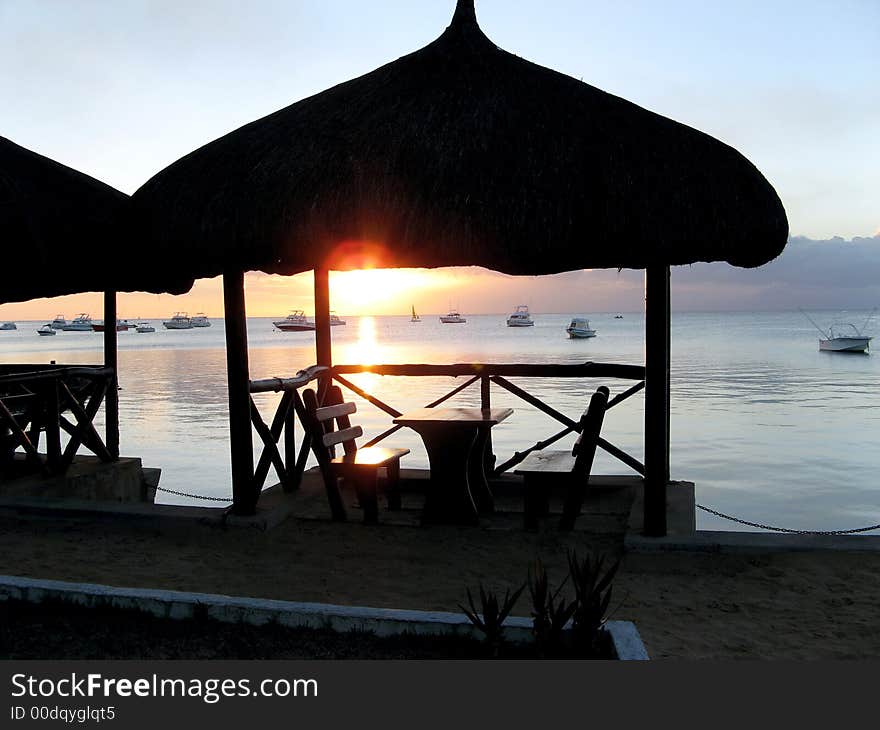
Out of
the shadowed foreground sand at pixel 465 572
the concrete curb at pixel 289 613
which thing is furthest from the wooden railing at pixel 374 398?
the concrete curb at pixel 289 613

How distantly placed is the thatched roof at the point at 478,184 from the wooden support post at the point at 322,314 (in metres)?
2.05

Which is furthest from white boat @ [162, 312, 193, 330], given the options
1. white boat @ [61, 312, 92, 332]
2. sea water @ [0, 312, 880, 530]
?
sea water @ [0, 312, 880, 530]

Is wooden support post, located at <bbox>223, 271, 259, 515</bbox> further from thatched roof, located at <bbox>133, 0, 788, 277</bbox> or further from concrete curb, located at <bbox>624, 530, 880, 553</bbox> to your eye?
concrete curb, located at <bbox>624, 530, 880, 553</bbox>

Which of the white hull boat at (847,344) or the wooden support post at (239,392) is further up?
the wooden support post at (239,392)

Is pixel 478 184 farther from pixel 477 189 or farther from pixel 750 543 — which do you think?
pixel 750 543

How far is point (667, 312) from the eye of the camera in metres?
5.90

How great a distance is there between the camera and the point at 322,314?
847cm

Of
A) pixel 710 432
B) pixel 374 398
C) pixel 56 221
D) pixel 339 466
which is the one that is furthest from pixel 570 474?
A: pixel 710 432

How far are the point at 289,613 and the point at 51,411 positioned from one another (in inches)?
210

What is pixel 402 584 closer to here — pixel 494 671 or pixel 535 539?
pixel 535 539

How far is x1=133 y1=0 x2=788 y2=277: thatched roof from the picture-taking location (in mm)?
5309

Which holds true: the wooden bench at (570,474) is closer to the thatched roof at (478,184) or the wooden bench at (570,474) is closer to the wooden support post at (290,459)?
the thatched roof at (478,184)

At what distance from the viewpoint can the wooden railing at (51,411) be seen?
826 cm

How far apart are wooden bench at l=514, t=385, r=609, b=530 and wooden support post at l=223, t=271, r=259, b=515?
2129mm
